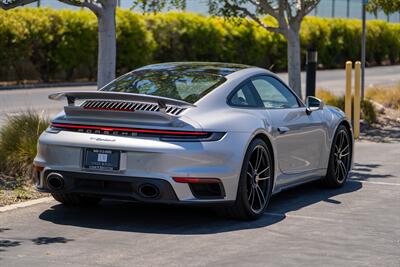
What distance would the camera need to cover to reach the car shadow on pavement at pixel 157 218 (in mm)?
7426

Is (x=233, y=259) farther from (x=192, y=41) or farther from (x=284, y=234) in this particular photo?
(x=192, y=41)

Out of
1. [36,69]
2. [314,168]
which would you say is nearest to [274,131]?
[314,168]

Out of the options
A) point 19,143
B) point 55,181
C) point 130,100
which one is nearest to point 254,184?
point 130,100

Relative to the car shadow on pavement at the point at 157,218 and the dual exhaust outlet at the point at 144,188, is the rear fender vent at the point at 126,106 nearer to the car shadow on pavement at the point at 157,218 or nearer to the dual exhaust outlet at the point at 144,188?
the dual exhaust outlet at the point at 144,188

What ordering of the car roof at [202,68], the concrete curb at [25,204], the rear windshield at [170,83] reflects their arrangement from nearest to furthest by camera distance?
the rear windshield at [170,83] < the concrete curb at [25,204] < the car roof at [202,68]

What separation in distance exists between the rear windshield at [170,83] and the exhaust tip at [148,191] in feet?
2.79

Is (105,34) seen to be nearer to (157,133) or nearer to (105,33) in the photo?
(105,33)

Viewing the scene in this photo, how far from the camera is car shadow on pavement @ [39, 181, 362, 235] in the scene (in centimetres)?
743

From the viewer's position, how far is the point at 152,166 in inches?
282

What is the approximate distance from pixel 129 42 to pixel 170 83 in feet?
A: 79.8

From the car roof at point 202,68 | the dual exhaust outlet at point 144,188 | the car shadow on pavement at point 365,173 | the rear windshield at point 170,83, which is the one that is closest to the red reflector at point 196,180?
the dual exhaust outlet at point 144,188

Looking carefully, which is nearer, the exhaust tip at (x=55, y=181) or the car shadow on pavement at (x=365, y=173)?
the exhaust tip at (x=55, y=181)

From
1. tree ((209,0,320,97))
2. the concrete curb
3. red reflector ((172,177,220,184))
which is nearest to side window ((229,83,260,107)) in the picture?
red reflector ((172,177,220,184))

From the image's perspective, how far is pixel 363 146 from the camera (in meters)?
13.8
